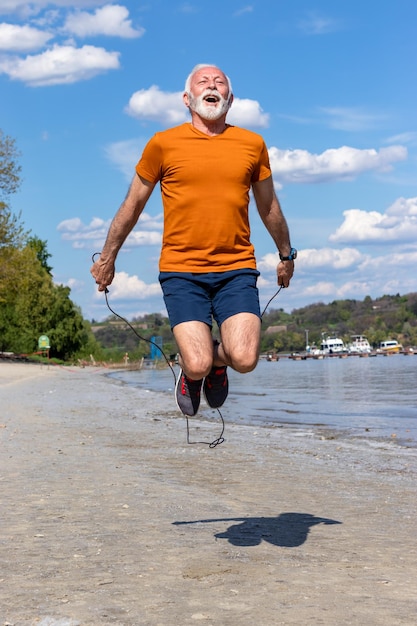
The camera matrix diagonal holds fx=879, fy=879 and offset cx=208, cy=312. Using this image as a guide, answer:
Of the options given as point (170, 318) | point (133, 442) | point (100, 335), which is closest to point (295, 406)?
point (133, 442)

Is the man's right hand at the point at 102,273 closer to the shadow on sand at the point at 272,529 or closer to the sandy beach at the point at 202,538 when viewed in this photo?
the sandy beach at the point at 202,538

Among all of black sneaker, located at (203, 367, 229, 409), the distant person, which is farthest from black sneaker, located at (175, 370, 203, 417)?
the distant person

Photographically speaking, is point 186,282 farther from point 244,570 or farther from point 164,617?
point 164,617

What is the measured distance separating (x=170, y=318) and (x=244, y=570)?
171cm

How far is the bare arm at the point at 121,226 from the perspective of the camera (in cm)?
593

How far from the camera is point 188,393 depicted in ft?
20.3

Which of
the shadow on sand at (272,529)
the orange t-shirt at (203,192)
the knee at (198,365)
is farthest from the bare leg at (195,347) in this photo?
the shadow on sand at (272,529)

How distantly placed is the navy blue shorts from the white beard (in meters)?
1.03

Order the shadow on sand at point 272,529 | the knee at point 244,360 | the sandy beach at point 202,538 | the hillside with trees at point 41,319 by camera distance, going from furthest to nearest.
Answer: the hillside with trees at point 41,319, the shadow on sand at point 272,529, the knee at point 244,360, the sandy beach at point 202,538

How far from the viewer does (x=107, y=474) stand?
8875 millimetres

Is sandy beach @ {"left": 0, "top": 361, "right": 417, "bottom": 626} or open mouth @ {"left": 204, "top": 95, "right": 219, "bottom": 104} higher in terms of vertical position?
open mouth @ {"left": 204, "top": 95, "right": 219, "bottom": 104}

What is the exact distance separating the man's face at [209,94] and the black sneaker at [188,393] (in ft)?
5.89

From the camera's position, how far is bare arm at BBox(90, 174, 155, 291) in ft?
19.4

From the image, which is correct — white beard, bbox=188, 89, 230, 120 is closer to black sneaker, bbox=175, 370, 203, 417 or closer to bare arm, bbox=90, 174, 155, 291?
bare arm, bbox=90, 174, 155, 291
